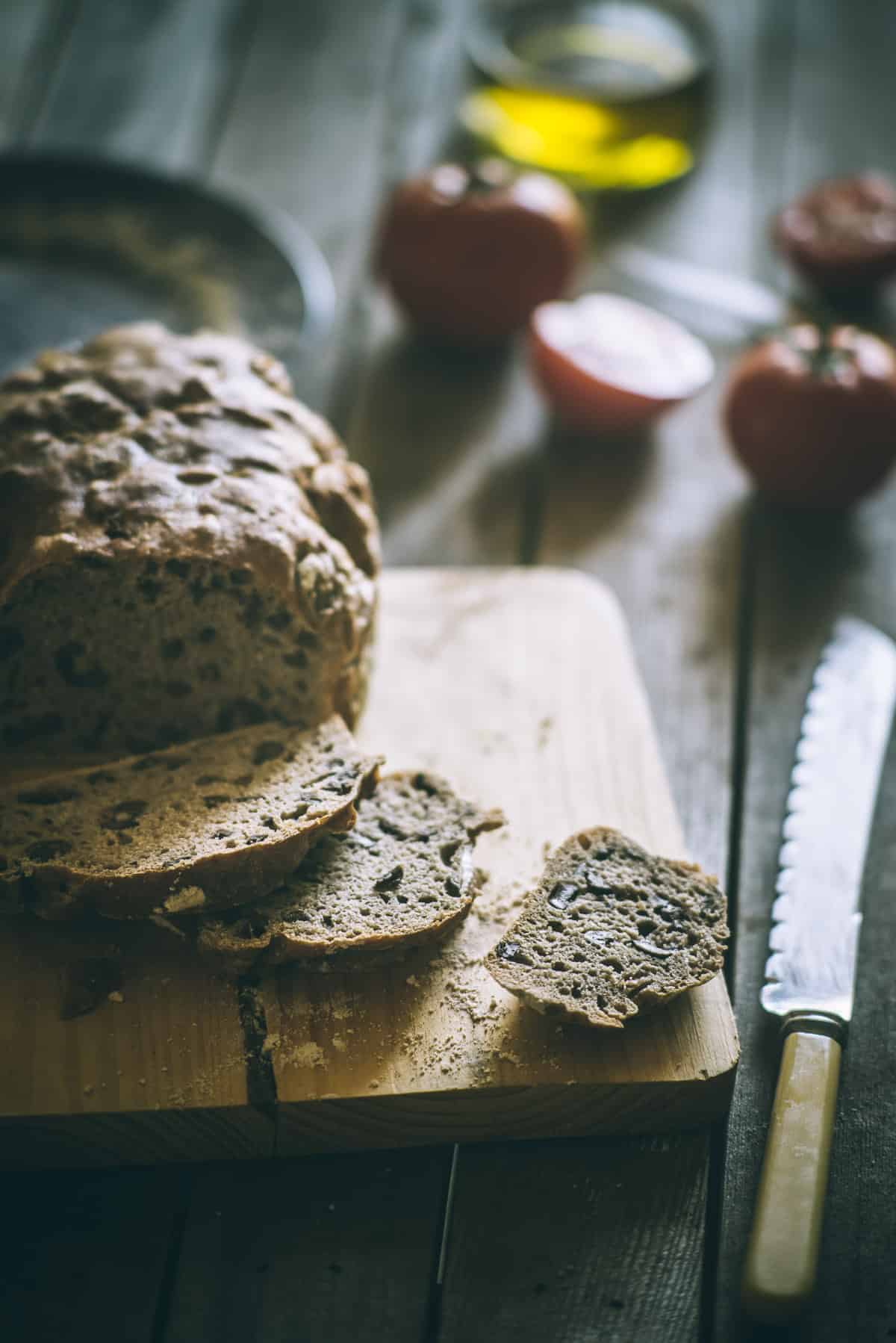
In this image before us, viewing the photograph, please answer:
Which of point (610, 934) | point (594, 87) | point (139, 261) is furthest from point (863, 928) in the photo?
point (594, 87)

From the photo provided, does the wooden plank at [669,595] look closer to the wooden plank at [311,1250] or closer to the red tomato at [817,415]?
the wooden plank at [311,1250]

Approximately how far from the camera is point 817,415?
2.98 metres

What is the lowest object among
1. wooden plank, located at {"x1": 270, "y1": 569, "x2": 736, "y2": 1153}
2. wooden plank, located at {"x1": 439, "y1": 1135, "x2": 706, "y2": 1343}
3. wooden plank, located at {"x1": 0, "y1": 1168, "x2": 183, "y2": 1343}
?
wooden plank, located at {"x1": 0, "y1": 1168, "x2": 183, "y2": 1343}

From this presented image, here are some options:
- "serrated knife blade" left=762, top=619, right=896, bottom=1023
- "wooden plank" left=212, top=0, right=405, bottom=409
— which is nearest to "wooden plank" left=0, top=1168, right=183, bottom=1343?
"serrated knife blade" left=762, top=619, right=896, bottom=1023

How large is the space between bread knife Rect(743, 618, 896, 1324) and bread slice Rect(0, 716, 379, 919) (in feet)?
2.32

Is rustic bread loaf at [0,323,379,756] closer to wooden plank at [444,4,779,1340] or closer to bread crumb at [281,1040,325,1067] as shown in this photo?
bread crumb at [281,1040,325,1067]

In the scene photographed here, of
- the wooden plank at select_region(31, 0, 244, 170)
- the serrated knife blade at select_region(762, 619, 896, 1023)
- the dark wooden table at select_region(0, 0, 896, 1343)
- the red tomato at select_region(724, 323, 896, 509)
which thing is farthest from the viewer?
the wooden plank at select_region(31, 0, 244, 170)

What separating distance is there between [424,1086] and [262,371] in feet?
4.24

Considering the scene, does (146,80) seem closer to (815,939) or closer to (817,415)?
(817,415)

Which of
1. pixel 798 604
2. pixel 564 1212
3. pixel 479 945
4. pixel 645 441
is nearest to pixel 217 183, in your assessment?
pixel 645 441

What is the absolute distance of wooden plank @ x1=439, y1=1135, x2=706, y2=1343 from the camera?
173cm

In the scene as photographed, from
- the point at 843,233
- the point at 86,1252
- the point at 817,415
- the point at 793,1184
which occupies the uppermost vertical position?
the point at 843,233

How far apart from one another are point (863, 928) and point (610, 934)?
0.55 metres

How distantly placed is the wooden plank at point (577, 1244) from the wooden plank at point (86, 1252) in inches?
15.3
